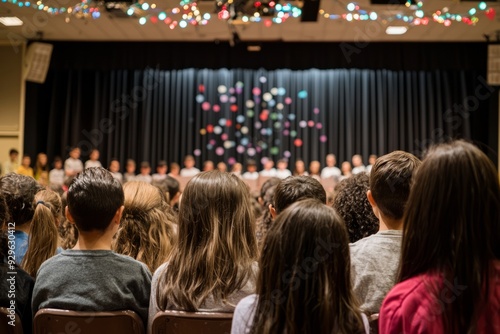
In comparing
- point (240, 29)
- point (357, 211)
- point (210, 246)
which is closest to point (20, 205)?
point (210, 246)

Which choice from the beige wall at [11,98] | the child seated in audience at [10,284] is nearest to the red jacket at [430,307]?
the child seated in audience at [10,284]

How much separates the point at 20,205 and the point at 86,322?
81cm

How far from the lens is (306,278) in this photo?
1.14m

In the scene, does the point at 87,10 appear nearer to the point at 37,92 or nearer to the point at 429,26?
the point at 37,92

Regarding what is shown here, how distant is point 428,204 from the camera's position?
3.39ft

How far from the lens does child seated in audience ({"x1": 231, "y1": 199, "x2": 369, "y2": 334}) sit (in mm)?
1130

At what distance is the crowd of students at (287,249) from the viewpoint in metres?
1.02

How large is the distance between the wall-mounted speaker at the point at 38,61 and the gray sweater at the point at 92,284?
8.38 metres

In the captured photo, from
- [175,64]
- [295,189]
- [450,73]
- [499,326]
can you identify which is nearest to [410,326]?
[499,326]

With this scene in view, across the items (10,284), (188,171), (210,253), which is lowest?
(10,284)

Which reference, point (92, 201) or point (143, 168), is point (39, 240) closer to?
point (92, 201)

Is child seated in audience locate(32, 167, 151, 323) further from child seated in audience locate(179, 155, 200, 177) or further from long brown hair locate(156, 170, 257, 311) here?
child seated in audience locate(179, 155, 200, 177)

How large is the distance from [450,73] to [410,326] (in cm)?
1032

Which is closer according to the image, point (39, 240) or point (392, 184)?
point (392, 184)
